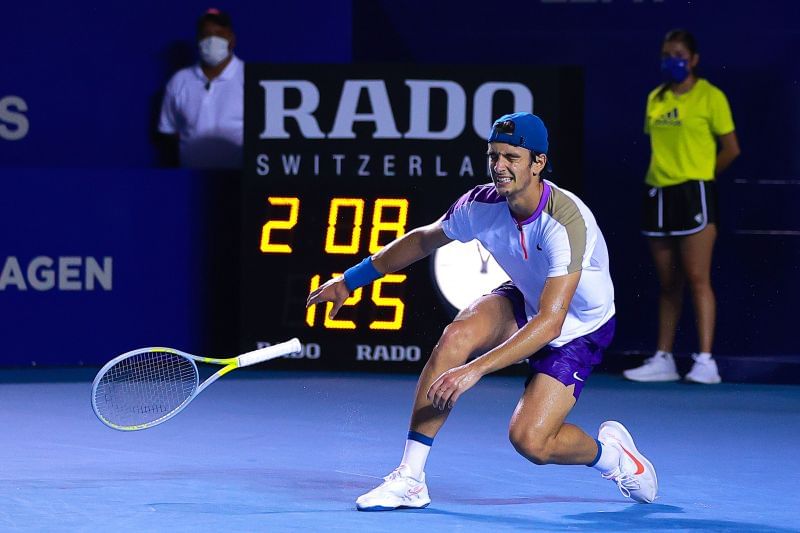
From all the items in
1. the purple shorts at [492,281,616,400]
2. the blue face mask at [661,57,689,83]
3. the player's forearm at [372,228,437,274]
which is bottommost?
the purple shorts at [492,281,616,400]

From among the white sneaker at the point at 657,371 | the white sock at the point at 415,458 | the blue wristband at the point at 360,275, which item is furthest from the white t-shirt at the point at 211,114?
the white sock at the point at 415,458

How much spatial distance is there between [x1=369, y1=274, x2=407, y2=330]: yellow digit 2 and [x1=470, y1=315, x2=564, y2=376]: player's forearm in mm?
3643

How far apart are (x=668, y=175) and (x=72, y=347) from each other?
376 centimetres

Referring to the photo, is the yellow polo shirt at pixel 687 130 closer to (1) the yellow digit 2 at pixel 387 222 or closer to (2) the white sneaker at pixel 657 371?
(2) the white sneaker at pixel 657 371

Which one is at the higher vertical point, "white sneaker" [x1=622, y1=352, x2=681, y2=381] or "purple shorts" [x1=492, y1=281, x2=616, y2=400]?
"purple shorts" [x1=492, y1=281, x2=616, y2=400]

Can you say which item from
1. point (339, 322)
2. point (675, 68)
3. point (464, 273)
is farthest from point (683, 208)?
point (339, 322)

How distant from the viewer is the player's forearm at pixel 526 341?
5508mm

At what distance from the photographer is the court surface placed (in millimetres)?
5754

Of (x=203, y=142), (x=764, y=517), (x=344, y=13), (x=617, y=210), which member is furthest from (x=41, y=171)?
(x=764, y=517)

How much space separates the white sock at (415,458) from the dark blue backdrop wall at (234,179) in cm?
401

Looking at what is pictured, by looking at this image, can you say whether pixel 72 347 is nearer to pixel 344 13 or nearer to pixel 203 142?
pixel 203 142

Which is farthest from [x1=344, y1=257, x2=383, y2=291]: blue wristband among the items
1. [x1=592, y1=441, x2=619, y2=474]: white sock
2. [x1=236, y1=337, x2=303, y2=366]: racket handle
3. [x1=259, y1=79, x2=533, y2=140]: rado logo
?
[x1=259, y1=79, x2=533, y2=140]: rado logo

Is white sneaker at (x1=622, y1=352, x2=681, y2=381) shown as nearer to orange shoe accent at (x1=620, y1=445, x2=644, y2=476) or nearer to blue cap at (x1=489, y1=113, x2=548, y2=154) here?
orange shoe accent at (x1=620, y1=445, x2=644, y2=476)

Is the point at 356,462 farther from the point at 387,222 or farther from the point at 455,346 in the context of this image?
the point at 387,222
